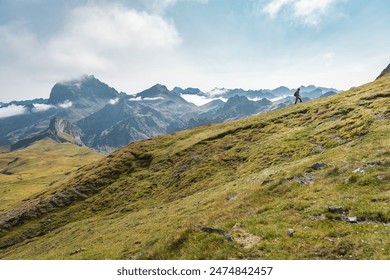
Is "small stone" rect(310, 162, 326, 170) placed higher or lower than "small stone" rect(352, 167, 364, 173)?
lower

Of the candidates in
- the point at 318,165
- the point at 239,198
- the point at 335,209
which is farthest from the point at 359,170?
the point at 239,198

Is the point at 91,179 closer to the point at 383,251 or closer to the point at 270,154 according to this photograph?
the point at 270,154

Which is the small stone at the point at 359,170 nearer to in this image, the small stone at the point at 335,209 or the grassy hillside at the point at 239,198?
the grassy hillside at the point at 239,198

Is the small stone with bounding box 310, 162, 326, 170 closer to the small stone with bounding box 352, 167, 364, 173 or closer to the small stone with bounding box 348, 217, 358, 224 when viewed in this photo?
the small stone with bounding box 352, 167, 364, 173

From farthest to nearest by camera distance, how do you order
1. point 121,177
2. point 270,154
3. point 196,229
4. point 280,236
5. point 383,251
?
point 121,177, point 270,154, point 196,229, point 280,236, point 383,251

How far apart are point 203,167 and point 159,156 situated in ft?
86.4

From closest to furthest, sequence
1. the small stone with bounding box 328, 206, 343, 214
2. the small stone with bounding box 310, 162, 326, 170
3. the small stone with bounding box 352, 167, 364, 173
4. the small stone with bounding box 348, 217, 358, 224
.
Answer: the small stone with bounding box 348, 217, 358, 224 → the small stone with bounding box 328, 206, 343, 214 → the small stone with bounding box 352, 167, 364, 173 → the small stone with bounding box 310, 162, 326, 170

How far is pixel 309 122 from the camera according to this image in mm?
69938

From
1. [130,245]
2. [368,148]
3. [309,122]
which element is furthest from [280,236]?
[309,122]

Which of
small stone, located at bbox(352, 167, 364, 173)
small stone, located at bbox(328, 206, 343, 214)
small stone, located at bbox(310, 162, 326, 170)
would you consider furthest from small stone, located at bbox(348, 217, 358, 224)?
small stone, located at bbox(310, 162, 326, 170)

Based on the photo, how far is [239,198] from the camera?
1362 inches

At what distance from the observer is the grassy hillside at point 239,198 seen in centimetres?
1994

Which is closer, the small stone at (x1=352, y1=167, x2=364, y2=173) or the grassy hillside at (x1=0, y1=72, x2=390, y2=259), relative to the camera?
the grassy hillside at (x1=0, y1=72, x2=390, y2=259)

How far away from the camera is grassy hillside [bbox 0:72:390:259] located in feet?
65.4
